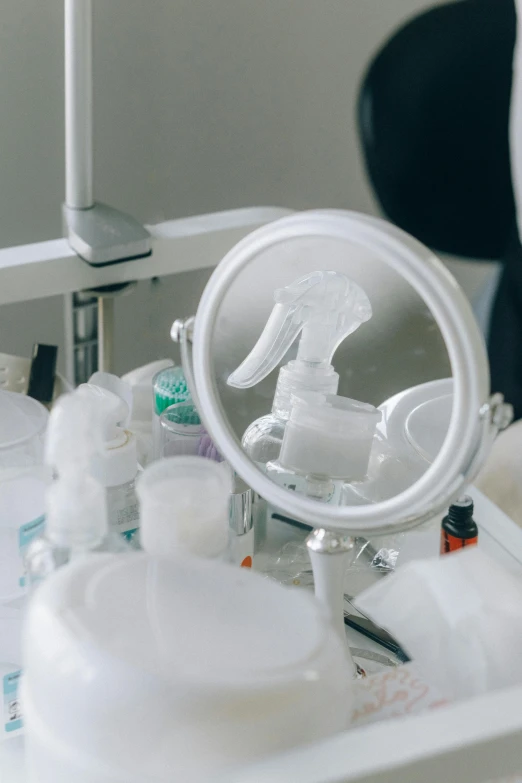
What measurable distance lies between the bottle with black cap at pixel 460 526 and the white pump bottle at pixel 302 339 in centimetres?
11

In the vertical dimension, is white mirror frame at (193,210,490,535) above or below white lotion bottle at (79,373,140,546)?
above

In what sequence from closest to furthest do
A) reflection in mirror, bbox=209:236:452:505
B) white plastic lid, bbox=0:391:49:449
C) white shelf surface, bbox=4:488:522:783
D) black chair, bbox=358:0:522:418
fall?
white shelf surface, bbox=4:488:522:783 → reflection in mirror, bbox=209:236:452:505 → white plastic lid, bbox=0:391:49:449 → black chair, bbox=358:0:522:418

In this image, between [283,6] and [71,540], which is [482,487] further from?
[283,6]

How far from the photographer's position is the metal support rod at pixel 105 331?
0.79 metres

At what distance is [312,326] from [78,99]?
368 mm

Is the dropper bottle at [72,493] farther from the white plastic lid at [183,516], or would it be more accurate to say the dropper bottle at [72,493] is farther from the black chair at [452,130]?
the black chair at [452,130]

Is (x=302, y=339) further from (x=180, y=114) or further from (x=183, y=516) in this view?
(x=180, y=114)

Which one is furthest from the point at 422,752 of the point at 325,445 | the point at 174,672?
the point at 325,445

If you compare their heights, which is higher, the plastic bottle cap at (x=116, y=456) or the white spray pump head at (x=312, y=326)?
the white spray pump head at (x=312, y=326)

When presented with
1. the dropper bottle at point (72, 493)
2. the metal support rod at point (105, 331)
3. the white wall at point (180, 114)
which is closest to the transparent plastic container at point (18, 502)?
the dropper bottle at point (72, 493)

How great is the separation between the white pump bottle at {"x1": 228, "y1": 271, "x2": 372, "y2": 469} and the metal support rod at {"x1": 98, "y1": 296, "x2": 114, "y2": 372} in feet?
1.00

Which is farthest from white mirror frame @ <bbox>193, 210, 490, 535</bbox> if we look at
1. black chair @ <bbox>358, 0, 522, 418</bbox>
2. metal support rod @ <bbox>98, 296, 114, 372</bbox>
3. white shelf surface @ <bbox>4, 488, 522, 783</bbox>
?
black chair @ <bbox>358, 0, 522, 418</bbox>

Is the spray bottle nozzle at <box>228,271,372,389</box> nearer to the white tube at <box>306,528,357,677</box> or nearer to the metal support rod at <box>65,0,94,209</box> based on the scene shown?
the white tube at <box>306,528,357,677</box>

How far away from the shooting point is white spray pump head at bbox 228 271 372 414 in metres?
0.50
